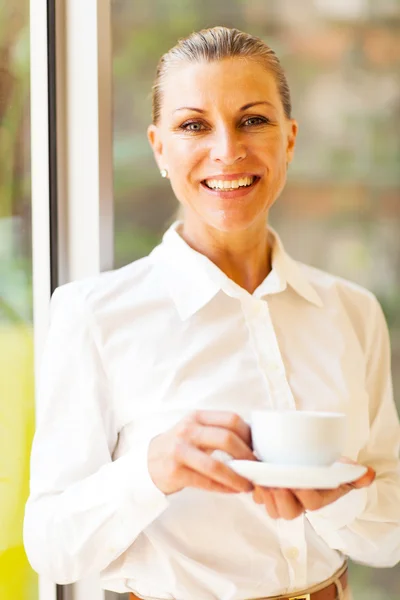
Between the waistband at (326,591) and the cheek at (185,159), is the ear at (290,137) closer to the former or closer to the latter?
the cheek at (185,159)

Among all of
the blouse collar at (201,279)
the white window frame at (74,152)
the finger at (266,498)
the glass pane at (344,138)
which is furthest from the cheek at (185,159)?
the glass pane at (344,138)

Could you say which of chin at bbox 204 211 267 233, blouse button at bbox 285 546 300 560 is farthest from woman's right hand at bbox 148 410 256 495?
chin at bbox 204 211 267 233

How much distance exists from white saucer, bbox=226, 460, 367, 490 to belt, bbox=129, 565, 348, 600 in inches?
12.9

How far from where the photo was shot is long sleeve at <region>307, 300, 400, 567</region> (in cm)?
121

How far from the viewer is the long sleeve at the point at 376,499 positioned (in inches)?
47.7

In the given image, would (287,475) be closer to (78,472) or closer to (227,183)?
(78,472)

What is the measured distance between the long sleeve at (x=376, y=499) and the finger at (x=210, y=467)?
32 centimetres

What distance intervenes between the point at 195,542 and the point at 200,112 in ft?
1.94

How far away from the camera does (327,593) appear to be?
1.19 metres

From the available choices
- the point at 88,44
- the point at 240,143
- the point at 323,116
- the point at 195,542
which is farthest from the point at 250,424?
the point at 323,116

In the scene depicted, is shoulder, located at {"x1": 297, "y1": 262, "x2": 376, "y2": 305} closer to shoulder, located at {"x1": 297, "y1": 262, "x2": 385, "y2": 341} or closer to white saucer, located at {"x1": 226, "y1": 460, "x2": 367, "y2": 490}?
shoulder, located at {"x1": 297, "y1": 262, "x2": 385, "y2": 341}

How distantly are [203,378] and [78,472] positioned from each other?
0.70 ft

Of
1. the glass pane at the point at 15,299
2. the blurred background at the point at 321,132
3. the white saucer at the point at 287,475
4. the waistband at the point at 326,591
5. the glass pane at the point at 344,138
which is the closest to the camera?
the white saucer at the point at 287,475

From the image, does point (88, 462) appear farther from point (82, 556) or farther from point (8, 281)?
point (8, 281)
